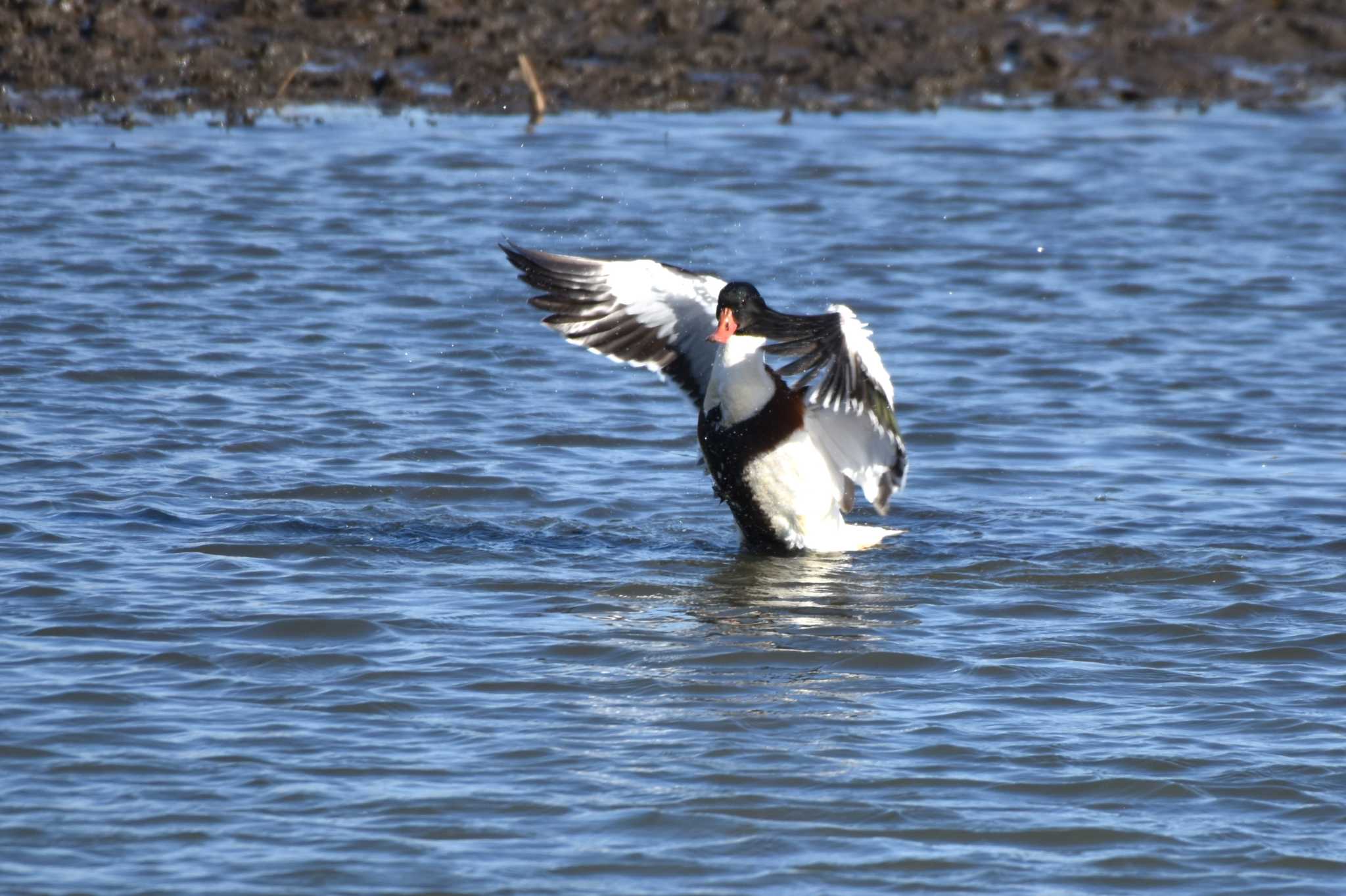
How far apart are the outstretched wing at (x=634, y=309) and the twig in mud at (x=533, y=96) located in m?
9.07

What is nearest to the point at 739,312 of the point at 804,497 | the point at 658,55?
the point at 804,497

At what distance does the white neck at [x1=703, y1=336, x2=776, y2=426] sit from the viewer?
8.41m

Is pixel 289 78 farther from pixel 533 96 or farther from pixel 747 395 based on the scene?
pixel 747 395

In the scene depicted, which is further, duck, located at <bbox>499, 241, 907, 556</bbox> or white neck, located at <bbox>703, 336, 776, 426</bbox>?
white neck, located at <bbox>703, 336, 776, 426</bbox>

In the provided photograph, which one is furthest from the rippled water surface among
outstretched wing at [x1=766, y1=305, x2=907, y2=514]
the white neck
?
the white neck

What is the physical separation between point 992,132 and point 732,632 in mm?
11929

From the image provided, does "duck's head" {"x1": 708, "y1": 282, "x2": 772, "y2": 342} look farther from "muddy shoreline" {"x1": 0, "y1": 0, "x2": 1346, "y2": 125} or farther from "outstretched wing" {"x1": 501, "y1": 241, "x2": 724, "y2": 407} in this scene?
"muddy shoreline" {"x1": 0, "y1": 0, "x2": 1346, "y2": 125}

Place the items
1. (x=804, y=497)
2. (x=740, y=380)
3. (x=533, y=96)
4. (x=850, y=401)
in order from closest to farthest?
(x=850, y=401) → (x=740, y=380) → (x=804, y=497) → (x=533, y=96)

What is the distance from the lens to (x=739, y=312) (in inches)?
323

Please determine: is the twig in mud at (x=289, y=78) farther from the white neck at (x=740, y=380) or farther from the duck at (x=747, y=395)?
the white neck at (x=740, y=380)

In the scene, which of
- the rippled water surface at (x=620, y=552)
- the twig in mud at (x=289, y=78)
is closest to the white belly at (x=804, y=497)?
the rippled water surface at (x=620, y=552)

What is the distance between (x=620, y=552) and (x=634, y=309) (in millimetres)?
1018

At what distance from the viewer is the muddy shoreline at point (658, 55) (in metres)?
17.4

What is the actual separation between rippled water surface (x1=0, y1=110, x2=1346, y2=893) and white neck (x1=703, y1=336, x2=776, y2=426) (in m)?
0.65
